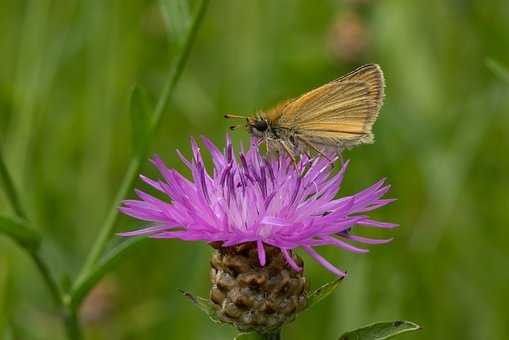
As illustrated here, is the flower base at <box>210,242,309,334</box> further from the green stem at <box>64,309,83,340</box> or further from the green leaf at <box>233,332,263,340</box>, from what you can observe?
the green stem at <box>64,309,83,340</box>

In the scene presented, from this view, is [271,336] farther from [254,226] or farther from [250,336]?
[254,226]

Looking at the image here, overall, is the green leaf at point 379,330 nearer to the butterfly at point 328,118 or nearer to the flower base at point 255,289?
the flower base at point 255,289

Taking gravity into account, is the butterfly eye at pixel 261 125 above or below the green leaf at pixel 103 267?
above

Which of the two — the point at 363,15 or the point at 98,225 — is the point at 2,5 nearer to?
the point at 98,225

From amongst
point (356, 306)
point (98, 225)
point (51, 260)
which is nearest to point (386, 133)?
point (356, 306)

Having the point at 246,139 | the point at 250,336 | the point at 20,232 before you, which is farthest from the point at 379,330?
the point at 246,139

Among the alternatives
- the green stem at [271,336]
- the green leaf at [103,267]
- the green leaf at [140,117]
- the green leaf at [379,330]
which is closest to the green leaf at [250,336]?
the green stem at [271,336]
